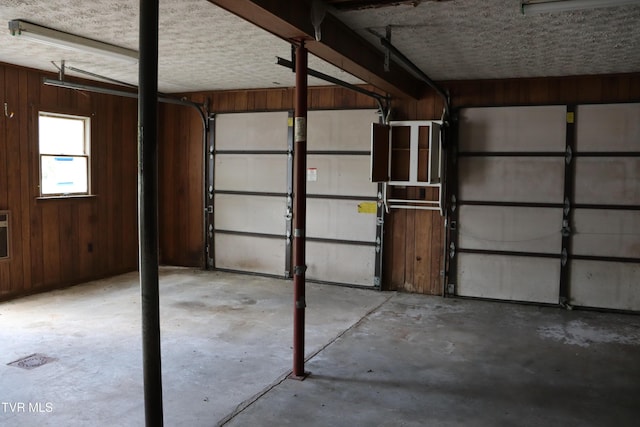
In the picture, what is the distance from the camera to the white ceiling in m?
3.64

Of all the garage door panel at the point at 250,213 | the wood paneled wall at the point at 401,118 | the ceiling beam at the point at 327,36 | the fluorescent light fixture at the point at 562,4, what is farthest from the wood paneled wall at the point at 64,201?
the fluorescent light fixture at the point at 562,4

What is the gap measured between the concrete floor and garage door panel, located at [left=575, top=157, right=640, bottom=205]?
3.90 feet

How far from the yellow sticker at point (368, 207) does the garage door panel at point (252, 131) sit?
1269 millimetres

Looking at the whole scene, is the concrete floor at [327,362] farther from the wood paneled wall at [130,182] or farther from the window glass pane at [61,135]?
the window glass pane at [61,135]

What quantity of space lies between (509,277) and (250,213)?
10.9 ft

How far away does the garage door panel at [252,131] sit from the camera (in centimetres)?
701

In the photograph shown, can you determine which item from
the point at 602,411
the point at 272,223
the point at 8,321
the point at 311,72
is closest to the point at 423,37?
the point at 311,72

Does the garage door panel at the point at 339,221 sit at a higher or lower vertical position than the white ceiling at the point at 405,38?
lower

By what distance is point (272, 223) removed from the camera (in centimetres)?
714

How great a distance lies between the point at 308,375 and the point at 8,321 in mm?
2948

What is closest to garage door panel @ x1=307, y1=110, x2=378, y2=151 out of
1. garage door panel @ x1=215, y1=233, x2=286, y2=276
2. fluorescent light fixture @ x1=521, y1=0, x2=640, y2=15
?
garage door panel @ x1=215, y1=233, x2=286, y2=276

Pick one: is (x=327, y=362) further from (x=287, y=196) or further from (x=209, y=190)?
(x=209, y=190)

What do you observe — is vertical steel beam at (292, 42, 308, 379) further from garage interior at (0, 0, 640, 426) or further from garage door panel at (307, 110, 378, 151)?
garage door panel at (307, 110, 378, 151)

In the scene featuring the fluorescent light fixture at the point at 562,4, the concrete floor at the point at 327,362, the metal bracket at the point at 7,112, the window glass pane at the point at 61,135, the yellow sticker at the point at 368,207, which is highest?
the fluorescent light fixture at the point at 562,4
